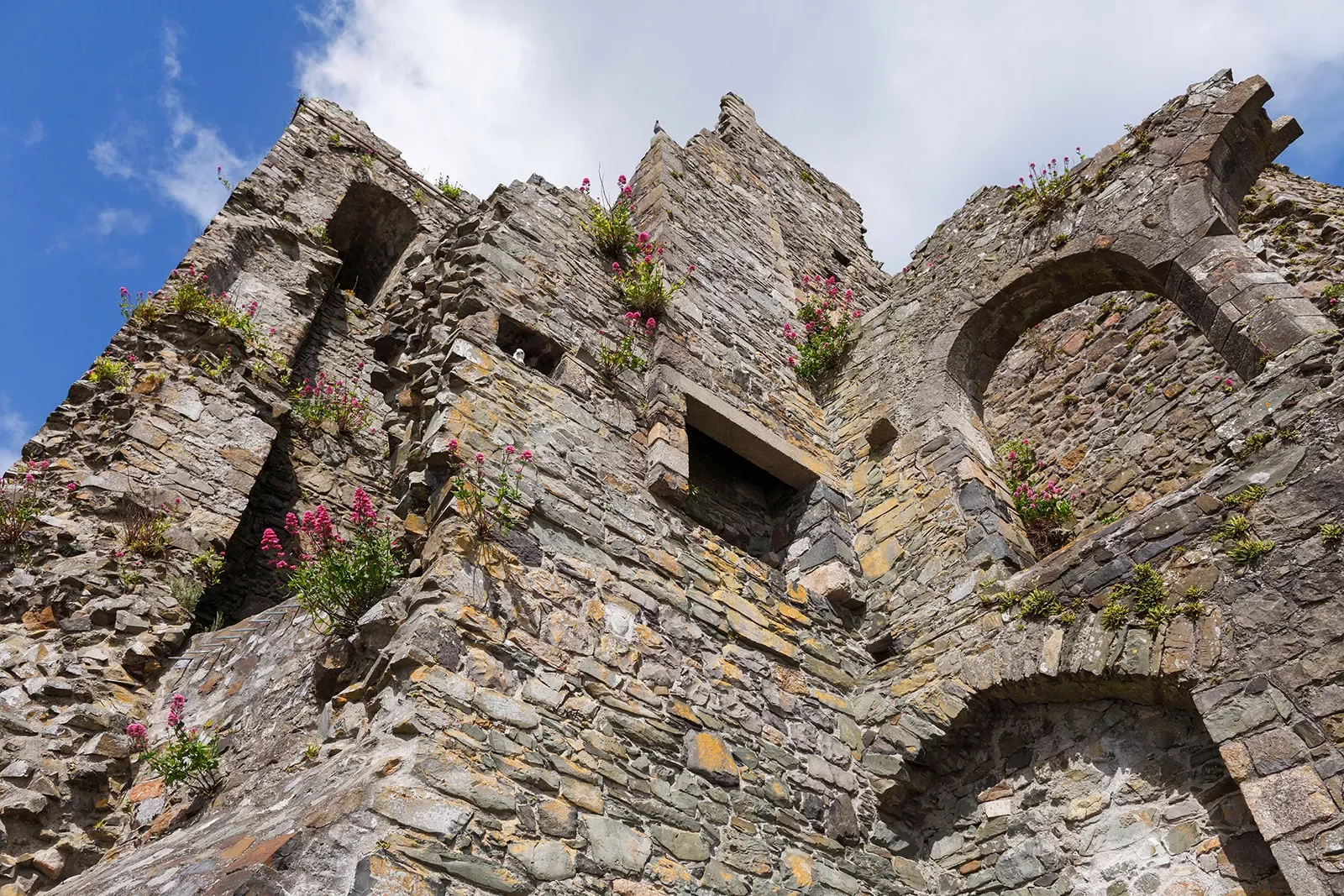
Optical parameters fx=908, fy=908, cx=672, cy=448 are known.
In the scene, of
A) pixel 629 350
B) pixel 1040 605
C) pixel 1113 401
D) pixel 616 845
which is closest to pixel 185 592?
pixel 629 350

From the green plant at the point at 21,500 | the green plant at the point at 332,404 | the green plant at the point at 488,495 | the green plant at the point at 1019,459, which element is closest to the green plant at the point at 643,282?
the green plant at the point at 488,495

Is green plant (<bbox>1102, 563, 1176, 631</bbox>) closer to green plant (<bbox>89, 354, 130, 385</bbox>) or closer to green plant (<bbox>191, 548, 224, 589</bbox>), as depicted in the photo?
green plant (<bbox>191, 548, 224, 589</bbox>)

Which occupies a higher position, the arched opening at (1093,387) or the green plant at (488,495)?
the arched opening at (1093,387)

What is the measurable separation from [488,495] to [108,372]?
387 cm

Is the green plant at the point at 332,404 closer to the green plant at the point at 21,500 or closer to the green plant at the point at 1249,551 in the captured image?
the green plant at the point at 21,500

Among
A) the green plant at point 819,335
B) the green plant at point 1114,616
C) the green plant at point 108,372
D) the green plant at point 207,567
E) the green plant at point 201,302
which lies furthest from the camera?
the green plant at point 819,335

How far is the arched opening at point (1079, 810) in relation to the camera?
372cm

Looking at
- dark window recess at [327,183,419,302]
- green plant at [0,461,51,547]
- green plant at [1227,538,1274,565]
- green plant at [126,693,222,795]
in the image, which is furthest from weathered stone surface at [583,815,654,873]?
dark window recess at [327,183,419,302]

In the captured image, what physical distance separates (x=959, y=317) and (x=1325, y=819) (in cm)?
417

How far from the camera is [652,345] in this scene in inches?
238

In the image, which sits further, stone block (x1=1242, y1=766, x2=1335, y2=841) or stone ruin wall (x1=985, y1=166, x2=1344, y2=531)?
stone ruin wall (x1=985, y1=166, x2=1344, y2=531)

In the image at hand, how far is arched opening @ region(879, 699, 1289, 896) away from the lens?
3.72m

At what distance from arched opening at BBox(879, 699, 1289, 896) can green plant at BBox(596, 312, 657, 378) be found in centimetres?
281

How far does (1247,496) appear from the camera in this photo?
13.5 feet
